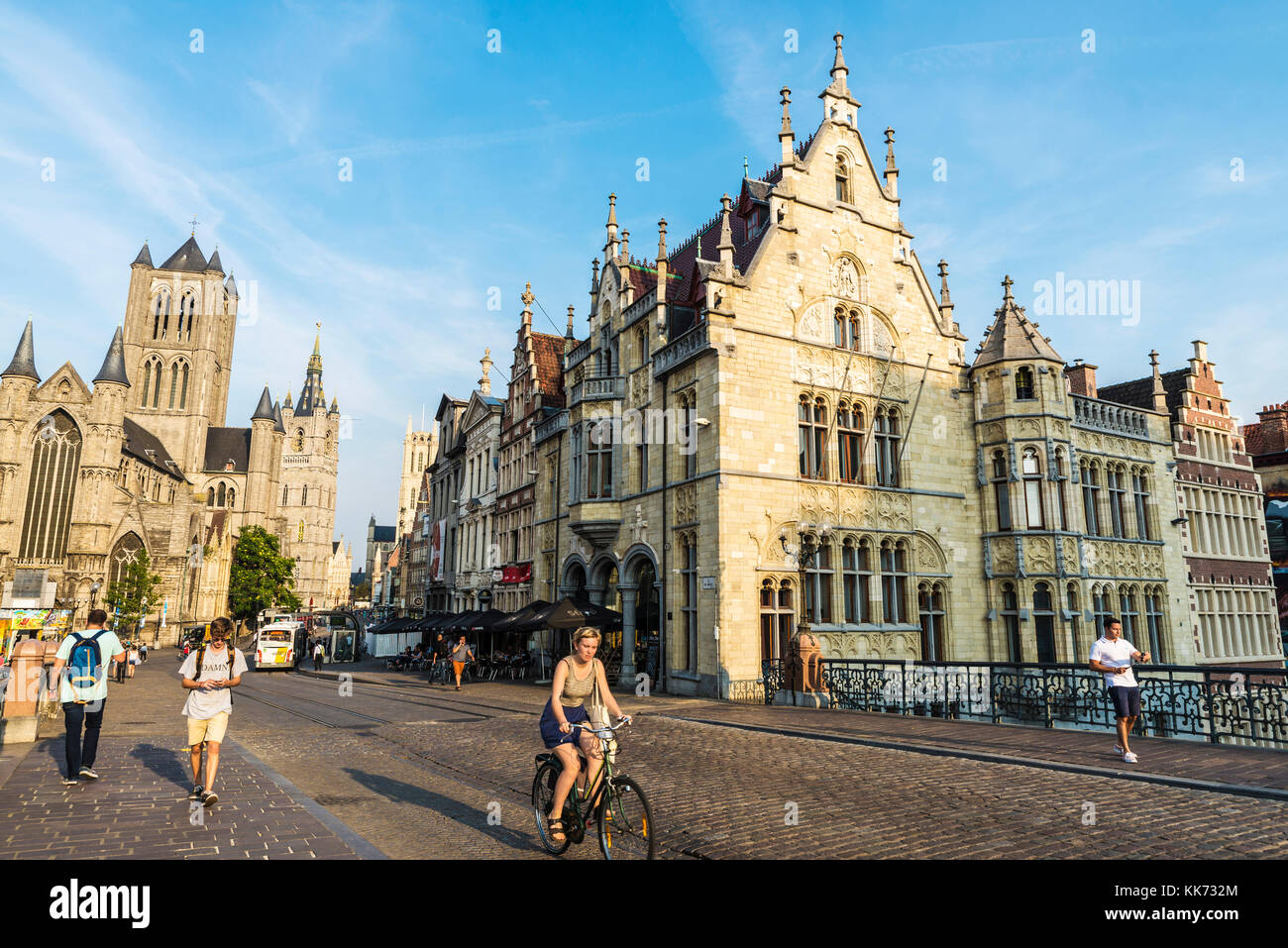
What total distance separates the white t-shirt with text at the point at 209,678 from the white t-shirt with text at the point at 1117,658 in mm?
10516

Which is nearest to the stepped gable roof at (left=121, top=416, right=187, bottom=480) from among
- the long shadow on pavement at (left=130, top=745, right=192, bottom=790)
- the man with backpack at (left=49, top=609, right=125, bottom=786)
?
the long shadow on pavement at (left=130, top=745, right=192, bottom=790)

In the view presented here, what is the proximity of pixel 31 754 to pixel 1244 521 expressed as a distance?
1646 inches

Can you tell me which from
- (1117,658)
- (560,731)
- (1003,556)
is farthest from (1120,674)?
(1003,556)

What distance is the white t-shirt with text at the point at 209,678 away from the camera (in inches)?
309

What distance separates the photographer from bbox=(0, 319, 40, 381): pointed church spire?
6612 centimetres

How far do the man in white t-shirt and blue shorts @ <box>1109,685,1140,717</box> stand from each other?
35.3 ft

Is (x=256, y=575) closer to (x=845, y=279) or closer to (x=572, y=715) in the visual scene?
(x=845, y=279)

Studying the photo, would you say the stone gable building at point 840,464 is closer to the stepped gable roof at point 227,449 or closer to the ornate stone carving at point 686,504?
the ornate stone carving at point 686,504

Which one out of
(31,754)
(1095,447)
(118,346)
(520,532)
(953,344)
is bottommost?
(31,754)
